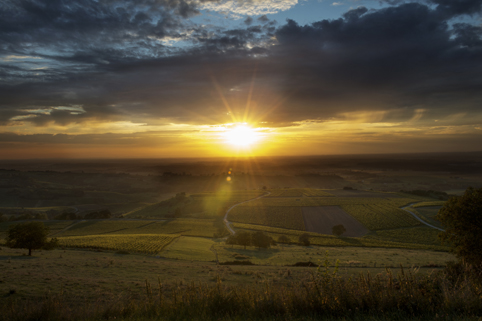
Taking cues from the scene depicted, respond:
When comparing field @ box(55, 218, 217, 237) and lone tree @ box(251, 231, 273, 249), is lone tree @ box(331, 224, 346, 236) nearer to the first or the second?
lone tree @ box(251, 231, 273, 249)

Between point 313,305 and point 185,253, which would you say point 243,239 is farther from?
point 313,305

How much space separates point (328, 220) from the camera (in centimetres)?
8356

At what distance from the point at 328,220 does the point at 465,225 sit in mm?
66504

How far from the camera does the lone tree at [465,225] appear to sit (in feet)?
62.3

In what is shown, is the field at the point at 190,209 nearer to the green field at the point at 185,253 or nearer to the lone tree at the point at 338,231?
the lone tree at the point at 338,231

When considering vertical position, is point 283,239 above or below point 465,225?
below

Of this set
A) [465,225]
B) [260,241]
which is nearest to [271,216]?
[260,241]

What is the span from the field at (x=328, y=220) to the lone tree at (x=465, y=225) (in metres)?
51.2

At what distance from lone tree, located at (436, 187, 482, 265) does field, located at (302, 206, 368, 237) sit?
51.2 m

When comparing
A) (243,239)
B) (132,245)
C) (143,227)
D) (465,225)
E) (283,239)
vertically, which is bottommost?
(143,227)

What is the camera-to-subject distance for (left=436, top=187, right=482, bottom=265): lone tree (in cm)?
1900

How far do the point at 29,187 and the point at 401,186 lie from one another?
759ft

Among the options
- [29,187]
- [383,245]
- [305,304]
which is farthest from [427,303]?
[29,187]

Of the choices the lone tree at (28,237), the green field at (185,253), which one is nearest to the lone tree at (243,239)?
the green field at (185,253)
